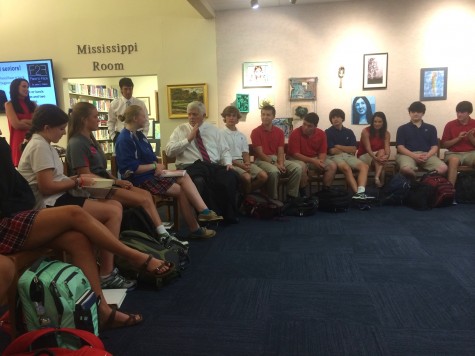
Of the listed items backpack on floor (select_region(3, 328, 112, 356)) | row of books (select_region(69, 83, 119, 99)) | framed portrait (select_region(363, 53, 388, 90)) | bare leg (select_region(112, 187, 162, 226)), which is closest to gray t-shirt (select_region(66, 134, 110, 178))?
bare leg (select_region(112, 187, 162, 226))

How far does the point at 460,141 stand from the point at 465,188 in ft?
2.21

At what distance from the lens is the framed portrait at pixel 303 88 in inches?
215

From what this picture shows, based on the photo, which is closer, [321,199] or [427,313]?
[427,313]

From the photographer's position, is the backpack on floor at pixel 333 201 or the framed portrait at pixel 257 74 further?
the framed portrait at pixel 257 74

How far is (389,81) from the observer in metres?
5.36

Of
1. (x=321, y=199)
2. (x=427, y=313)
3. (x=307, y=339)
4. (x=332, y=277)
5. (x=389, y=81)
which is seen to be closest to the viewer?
(x=307, y=339)

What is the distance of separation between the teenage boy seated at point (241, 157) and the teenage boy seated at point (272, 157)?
0.13 meters

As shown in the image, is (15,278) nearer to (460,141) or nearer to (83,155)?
(83,155)

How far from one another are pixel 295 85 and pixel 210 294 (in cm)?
405

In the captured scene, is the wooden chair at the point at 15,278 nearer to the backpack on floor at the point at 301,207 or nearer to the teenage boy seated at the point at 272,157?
the backpack on floor at the point at 301,207

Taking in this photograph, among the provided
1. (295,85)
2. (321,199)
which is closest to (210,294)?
(321,199)

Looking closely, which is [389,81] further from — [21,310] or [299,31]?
[21,310]

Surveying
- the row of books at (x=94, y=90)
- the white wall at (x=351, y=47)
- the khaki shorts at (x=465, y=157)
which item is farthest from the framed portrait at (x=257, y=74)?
the row of books at (x=94, y=90)

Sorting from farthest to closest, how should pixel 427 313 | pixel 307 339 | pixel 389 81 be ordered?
1. pixel 389 81
2. pixel 427 313
3. pixel 307 339
